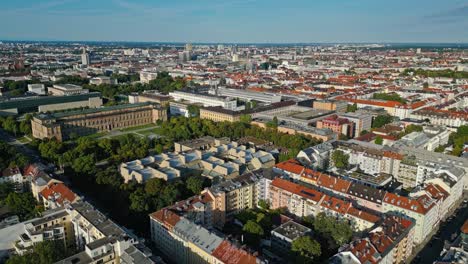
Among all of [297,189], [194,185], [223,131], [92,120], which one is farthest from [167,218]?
[92,120]

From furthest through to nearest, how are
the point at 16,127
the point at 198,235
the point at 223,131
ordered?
1. the point at 16,127
2. the point at 223,131
3. the point at 198,235

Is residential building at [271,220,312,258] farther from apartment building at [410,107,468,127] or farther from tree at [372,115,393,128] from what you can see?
apartment building at [410,107,468,127]

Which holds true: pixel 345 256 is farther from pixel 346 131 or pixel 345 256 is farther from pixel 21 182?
pixel 346 131

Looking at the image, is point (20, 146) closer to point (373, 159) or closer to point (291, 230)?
point (291, 230)

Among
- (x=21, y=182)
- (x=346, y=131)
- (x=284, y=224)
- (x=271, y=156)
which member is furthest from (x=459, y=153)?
(x=21, y=182)

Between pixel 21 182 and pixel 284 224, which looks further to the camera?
pixel 21 182

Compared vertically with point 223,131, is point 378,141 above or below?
above

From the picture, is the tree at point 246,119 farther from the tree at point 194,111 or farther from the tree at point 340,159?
the tree at point 340,159
